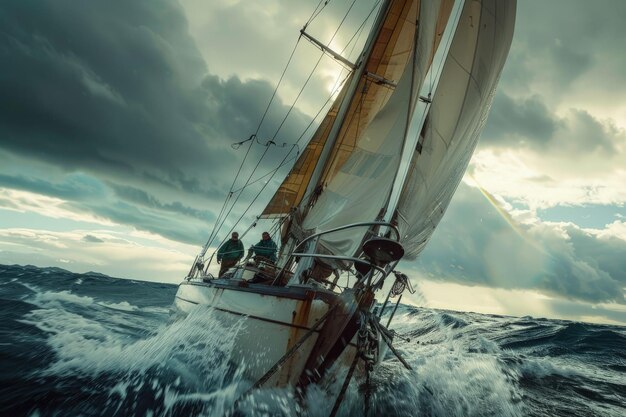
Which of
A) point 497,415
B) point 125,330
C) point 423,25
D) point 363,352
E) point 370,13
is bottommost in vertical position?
point 125,330

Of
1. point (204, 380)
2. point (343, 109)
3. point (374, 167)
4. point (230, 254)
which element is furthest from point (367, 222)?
point (230, 254)

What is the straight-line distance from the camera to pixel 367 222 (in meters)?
4.22

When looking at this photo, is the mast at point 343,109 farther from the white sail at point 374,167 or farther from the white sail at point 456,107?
the white sail at point 456,107

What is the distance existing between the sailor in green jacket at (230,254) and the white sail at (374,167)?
3.68 m

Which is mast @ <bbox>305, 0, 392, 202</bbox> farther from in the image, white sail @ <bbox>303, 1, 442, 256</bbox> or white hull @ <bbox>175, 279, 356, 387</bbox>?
white hull @ <bbox>175, 279, 356, 387</bbox>

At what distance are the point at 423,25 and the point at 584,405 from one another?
661 cm

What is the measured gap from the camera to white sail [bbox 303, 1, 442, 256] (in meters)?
5.27

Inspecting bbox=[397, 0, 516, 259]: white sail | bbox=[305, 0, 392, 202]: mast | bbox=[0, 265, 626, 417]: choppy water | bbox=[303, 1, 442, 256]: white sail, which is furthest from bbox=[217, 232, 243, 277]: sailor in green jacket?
bbox=[397, 0, 516, 259]: white sail

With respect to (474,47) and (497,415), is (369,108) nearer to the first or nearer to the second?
(474,47)

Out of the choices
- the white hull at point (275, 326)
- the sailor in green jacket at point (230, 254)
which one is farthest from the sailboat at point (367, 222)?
the sailor in green jacket at point (230, 254)

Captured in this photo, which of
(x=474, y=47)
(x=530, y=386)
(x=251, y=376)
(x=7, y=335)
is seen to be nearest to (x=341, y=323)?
(x=251, y=376)

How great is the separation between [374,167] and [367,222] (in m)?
1.62

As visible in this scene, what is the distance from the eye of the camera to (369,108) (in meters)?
10.1

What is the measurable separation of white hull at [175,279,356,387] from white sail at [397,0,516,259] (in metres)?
2.70
